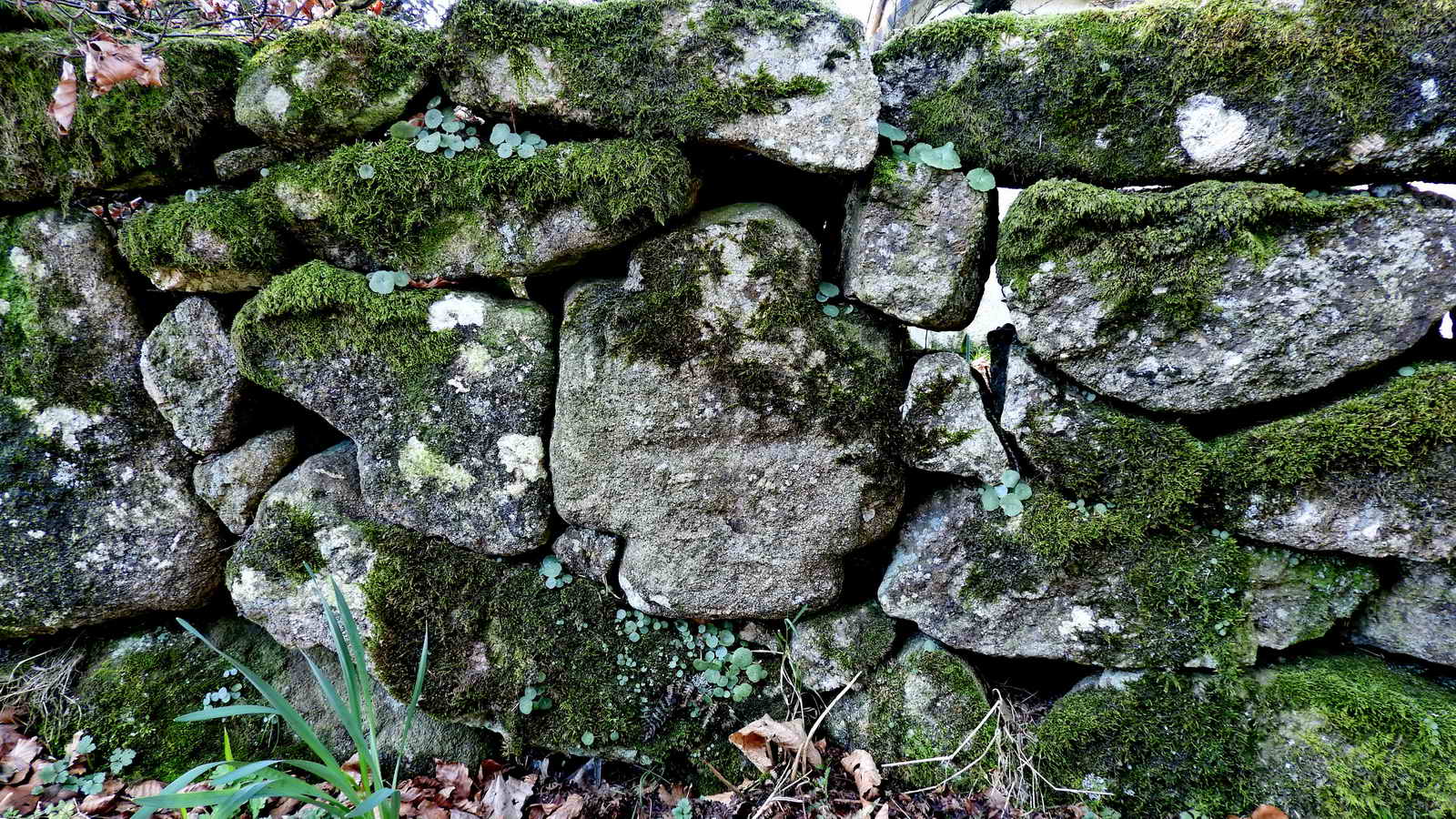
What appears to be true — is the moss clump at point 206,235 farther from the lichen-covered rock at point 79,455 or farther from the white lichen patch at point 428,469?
the white lichen patch at point 428,469

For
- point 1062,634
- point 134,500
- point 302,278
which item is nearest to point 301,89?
point 302,278

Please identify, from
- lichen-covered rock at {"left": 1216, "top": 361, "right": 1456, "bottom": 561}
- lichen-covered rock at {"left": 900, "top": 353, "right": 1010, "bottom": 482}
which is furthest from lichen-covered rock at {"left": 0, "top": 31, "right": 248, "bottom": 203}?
lichen-covered rock at {"left": 1216, "top": 361, "right": 1456, "bottom": 561}

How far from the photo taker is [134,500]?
233cm

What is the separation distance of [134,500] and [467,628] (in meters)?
1.22

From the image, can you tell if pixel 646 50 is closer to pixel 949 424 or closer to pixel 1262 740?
pixel 949 424

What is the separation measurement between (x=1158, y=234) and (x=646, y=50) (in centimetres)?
154

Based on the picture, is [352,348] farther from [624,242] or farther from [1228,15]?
[1228,15]

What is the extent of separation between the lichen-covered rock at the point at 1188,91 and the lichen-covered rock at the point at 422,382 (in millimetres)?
1439

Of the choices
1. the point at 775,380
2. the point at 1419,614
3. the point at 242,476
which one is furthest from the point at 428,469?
the point at 1419,614

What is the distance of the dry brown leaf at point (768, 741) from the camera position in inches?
87.3

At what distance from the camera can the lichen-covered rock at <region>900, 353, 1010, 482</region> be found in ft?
6.86

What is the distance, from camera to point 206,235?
2115mm

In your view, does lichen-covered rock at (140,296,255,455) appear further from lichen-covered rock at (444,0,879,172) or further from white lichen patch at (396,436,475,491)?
lichen-covered rock at (444,0,879,172)

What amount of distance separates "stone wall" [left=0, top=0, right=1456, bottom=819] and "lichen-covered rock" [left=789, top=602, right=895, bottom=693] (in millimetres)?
17
